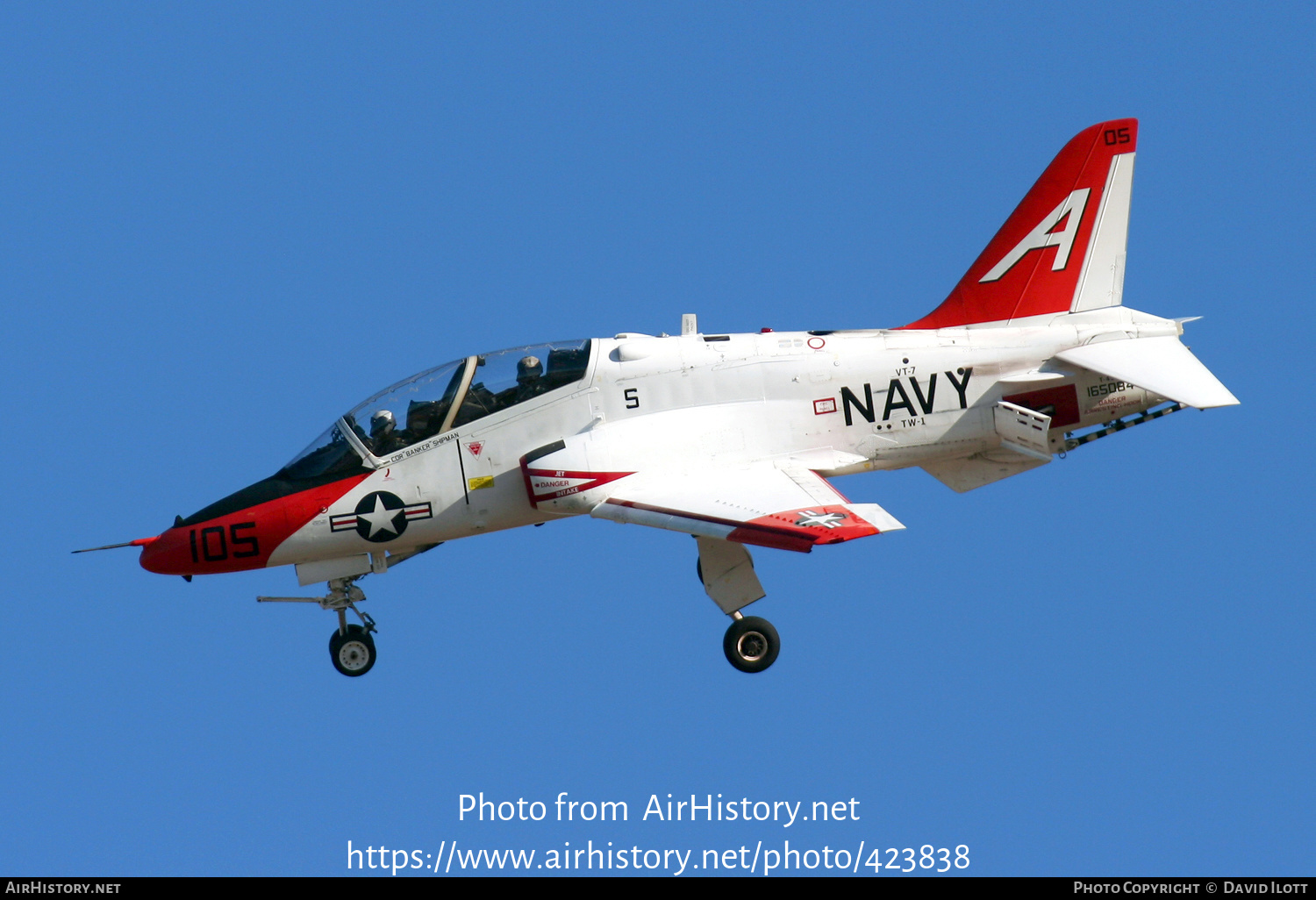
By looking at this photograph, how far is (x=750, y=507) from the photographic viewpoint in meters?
13.8

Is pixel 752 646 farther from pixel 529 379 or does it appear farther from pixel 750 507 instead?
pixel 529 379

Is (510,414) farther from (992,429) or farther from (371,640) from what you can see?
(992,429)

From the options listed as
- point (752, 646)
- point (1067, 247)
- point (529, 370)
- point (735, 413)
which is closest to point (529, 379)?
point (529, 370)

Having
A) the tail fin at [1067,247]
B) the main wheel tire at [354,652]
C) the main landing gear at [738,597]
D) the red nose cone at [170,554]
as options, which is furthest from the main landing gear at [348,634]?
the tail fin at [1067,247]

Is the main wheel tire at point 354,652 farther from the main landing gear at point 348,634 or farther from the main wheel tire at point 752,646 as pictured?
the main wheel tire at point 752,646

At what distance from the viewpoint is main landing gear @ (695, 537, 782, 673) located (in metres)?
14.8

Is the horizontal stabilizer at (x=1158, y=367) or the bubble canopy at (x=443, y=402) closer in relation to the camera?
the horizontal stabilizer at (x=1158, y=367)

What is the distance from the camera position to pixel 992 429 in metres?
15.5

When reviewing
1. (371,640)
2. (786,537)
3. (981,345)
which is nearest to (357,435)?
(371,640)

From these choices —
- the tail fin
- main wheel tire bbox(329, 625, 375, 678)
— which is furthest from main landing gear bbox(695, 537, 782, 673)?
main wheel tire bbox(329, 625, 375, 678)

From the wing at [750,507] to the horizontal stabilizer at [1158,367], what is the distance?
2.89 meters

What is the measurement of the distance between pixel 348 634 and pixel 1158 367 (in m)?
7.97

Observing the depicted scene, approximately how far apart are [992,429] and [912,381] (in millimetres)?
902

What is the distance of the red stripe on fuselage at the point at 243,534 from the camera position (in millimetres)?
15195
